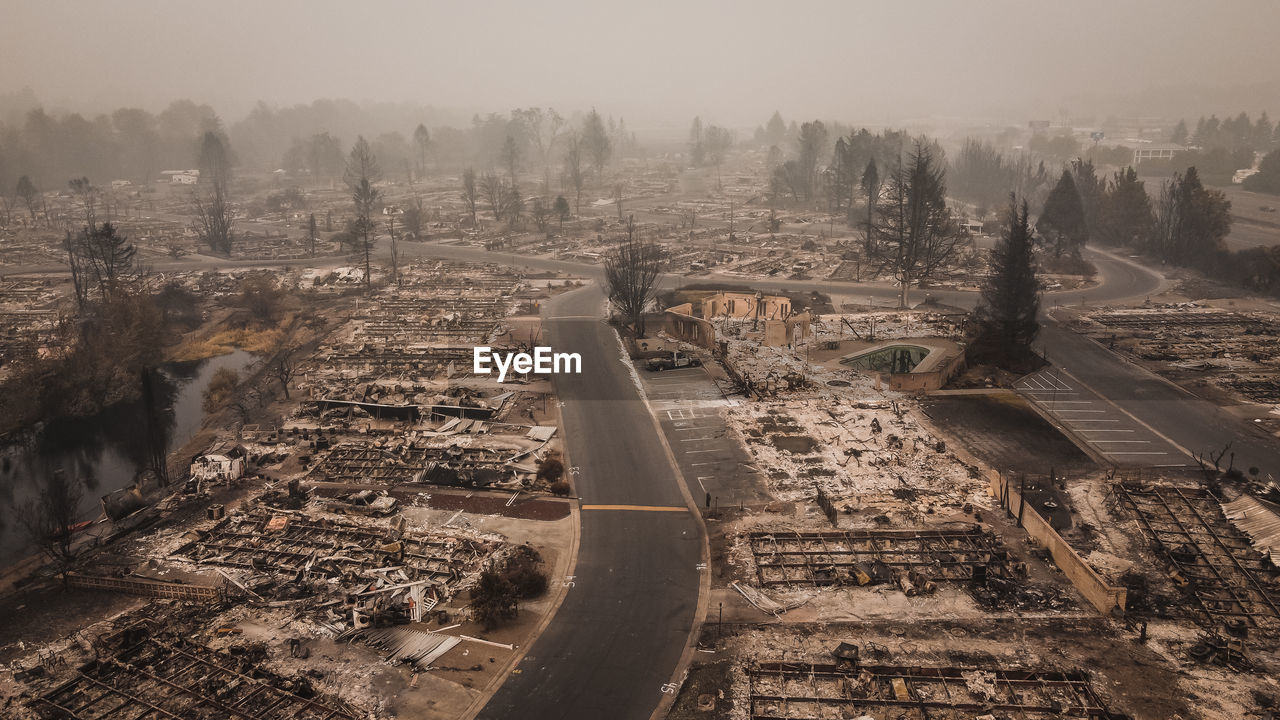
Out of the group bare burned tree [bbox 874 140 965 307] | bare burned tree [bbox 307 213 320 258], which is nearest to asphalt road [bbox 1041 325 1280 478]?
bare burned tree [bbox 874 140 965 307]

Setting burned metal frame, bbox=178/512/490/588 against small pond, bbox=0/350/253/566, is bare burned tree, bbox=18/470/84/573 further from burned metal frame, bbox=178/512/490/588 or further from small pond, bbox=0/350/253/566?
burned metal frame, bbox=178/512/490/588

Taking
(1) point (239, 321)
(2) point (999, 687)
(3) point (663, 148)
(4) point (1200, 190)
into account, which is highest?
(3) point (663, 148)

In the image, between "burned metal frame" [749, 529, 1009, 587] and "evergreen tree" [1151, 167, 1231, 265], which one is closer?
"burned metal frame" [749, 529, 1009, 587]

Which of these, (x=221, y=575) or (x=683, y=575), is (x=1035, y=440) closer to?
(x=683, y=575)

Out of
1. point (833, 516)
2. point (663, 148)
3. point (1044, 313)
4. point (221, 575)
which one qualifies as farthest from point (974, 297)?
point (663, 148)

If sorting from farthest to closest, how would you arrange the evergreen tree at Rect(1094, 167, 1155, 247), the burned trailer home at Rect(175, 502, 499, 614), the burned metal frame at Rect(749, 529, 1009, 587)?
the evergreen tree at Rect(1094, 167, 1155, 247) < the burned metal frame at Rect(749, 529, 1009, 587) < the burned trailer home at Rect(175, 502, 499, 614)

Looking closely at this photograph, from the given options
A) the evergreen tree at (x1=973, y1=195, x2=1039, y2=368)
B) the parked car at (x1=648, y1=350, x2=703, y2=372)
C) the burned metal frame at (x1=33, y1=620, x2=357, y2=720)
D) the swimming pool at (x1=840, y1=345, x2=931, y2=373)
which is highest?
the evergreen tree at (x1=973, y1=195, x2=1039, y2=368)

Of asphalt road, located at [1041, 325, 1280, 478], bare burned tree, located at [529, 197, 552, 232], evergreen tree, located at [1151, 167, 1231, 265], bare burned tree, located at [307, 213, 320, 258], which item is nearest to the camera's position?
asphalt road, located at [1041, 325, 1280, 478]
